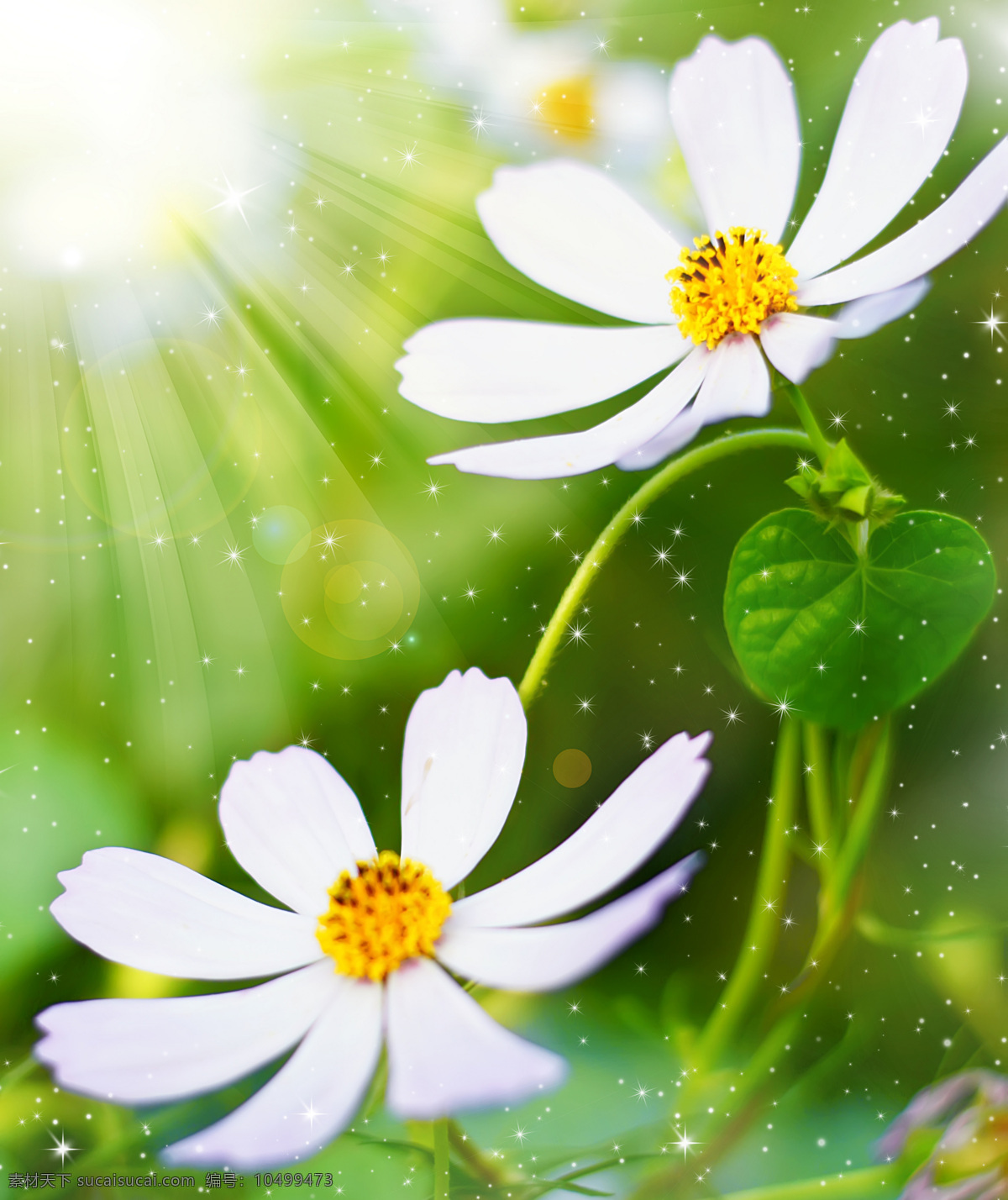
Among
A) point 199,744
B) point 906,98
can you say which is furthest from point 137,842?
point 906,98

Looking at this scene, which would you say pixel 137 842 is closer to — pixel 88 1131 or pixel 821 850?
pixel 88 1131

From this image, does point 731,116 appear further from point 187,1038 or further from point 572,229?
point 187,1038

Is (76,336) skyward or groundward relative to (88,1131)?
skyward

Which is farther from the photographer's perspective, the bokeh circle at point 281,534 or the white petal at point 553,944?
the bokeh circle at point 281,534

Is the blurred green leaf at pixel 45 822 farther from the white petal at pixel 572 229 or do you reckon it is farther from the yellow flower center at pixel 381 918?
the white petal at pixel 572 229

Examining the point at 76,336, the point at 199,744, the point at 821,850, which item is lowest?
the point at 821,850

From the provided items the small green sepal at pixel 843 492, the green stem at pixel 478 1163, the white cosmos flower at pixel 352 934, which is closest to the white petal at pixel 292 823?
the white cosmos flower at pixel 352 934

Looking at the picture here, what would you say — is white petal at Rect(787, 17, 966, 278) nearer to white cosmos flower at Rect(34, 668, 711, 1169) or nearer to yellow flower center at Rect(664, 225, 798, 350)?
yellow flower center at Rect(664, 225, 798, 350)

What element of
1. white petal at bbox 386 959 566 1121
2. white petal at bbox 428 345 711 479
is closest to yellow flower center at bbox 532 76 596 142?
white petal at bbox 428 345 711 479
